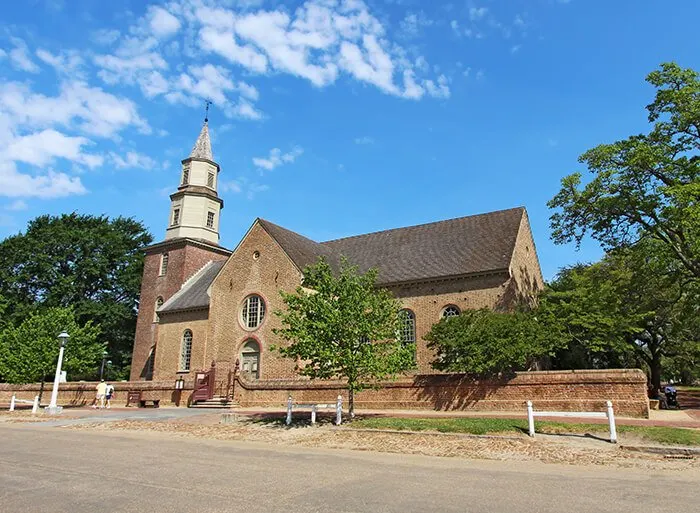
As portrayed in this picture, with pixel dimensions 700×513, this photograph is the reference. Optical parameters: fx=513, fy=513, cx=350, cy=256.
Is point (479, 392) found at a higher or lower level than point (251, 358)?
lower

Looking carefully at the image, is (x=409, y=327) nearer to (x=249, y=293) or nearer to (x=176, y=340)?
(x=249, y=293)

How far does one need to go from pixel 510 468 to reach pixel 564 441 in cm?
381

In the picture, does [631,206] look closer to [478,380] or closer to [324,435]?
[478,380]

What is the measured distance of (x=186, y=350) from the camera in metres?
35.5

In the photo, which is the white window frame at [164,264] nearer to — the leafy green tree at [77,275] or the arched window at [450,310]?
the leafy green tree at [77,275]

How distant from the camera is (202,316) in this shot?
34875 mm

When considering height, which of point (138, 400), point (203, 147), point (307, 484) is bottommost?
point (307, 484)

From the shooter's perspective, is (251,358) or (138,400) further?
(251,358)

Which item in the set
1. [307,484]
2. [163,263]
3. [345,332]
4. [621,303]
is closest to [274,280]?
[345,332]

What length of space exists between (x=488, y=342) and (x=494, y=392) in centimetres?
214

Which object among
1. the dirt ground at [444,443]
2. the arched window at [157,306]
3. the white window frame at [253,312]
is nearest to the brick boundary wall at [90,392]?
the white window frame at [253,312]

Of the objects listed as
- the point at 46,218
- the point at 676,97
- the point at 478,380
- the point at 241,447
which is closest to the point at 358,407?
the point at 478,380

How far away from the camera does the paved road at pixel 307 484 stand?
22.6 ft

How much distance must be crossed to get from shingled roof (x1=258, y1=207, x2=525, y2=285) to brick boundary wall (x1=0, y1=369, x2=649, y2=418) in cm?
761
